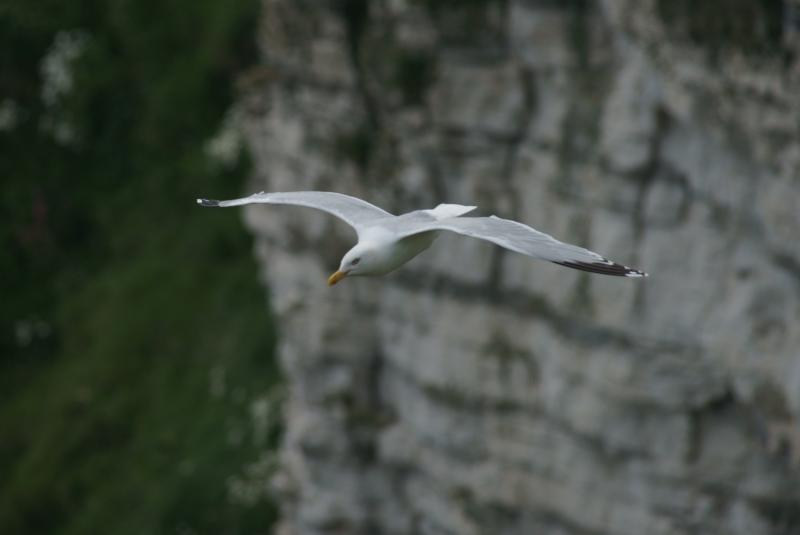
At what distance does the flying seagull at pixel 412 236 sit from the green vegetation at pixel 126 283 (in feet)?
51.7

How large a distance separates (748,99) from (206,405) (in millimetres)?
16775

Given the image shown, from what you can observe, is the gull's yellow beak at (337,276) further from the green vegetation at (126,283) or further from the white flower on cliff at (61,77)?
the white flower on cliff at (61,77)

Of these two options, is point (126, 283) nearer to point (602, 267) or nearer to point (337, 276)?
point (337, 276)

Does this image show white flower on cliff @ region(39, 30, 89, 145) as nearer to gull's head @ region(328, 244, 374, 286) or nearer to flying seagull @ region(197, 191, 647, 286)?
flying seagull @ region(197, 191, 647, 286)

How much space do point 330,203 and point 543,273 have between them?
318 inches

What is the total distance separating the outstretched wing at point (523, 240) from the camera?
10.4m

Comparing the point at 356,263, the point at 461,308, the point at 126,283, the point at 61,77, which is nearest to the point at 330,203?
the point at 356,263

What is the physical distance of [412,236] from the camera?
11.8 metres

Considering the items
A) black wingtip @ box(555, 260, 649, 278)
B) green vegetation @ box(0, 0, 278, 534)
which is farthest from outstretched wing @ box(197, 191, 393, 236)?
green vegetation @ box(0, 0, 278, 534)

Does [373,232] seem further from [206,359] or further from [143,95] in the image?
[143,95]

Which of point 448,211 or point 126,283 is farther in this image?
point 126,283

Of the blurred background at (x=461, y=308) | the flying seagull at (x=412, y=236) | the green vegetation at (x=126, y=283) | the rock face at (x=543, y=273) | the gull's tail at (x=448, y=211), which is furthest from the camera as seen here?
the green vegetation at (x=126, y=283)

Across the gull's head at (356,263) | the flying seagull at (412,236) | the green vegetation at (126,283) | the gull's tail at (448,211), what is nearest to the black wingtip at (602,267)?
the flying seagull at (412,236)

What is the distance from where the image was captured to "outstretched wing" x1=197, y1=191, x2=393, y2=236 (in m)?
12.8
